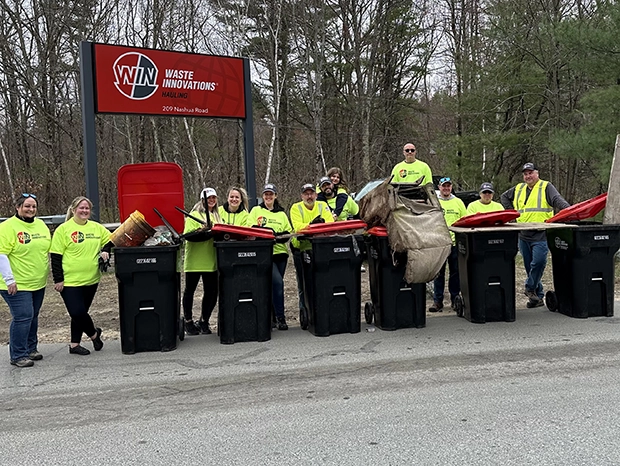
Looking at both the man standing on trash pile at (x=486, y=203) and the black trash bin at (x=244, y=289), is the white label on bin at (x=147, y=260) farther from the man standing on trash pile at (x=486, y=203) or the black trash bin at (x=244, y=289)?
the man standing on trash pile at (x=486, y=203)

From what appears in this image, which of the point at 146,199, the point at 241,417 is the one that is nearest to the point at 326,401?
the point at 241,417

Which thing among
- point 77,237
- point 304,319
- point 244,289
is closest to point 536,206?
point 304,319

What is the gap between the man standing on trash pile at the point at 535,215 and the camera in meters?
7.91

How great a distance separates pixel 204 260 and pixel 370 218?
191cm

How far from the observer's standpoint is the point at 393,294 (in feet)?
22.6

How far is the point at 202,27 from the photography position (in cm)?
2353

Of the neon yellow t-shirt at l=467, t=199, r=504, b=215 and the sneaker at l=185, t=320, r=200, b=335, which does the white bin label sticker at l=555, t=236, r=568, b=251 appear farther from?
the sneaker at l=185, t=320, r=200, b=335

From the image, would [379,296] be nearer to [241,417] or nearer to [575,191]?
[241,417]

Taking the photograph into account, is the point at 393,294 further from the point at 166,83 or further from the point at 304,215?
the point at 166,83

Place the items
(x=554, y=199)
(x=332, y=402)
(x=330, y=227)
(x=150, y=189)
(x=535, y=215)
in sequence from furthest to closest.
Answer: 1. (x=535, y=215)
2. (x=554, y=199)
3. (x=150, y=189)
4. (x=330, y=227)
5. (x=332, y=402)

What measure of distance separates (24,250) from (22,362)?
1.09 m

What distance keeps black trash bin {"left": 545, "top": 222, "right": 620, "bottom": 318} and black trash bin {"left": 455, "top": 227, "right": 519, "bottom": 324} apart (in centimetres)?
71

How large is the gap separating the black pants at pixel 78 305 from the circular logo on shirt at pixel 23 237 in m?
0.60

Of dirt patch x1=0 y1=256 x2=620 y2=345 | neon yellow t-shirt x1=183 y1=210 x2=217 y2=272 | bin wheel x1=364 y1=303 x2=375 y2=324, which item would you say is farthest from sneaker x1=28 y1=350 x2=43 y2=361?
bin wheel x1=364 y1=303 x2=375 y2=324
